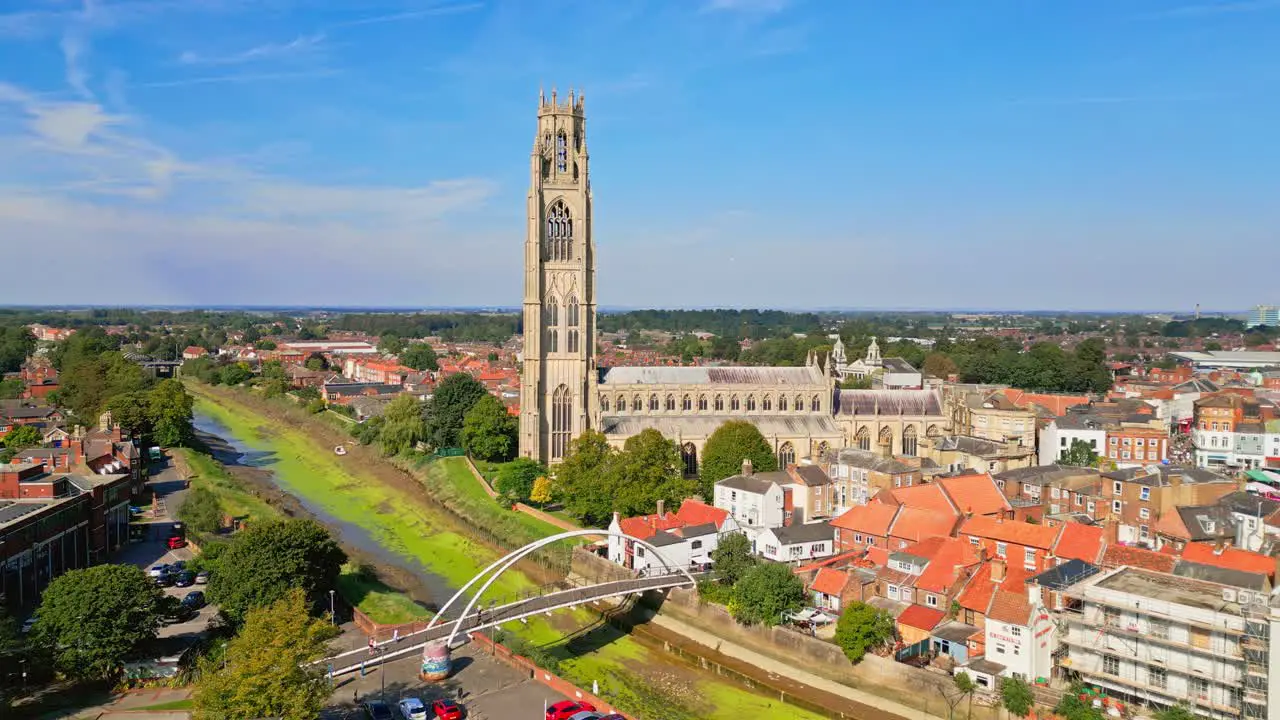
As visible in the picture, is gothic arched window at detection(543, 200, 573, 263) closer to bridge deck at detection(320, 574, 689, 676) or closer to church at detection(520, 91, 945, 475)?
church at detection(520, 91, 945, 475)

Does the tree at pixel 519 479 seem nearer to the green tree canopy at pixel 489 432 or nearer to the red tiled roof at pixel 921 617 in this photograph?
the green tree canopy at pixel 489 432

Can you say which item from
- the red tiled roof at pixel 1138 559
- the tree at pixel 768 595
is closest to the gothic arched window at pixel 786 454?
the tree at pixel 768 595

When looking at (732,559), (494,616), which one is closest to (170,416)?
(494,616)

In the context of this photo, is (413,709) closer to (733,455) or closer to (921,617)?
(921,617)

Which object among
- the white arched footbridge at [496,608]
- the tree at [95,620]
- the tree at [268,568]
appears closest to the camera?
the tree at [95,620]

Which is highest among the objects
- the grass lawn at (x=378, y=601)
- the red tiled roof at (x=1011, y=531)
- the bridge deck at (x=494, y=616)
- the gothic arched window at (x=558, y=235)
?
the gothic arched window at (x=558, y=235)

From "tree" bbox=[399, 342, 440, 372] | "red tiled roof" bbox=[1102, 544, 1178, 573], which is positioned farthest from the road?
"tree" bbox=[399, 342, 440, 372]

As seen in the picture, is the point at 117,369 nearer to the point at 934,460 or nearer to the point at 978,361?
the point at 934,460
